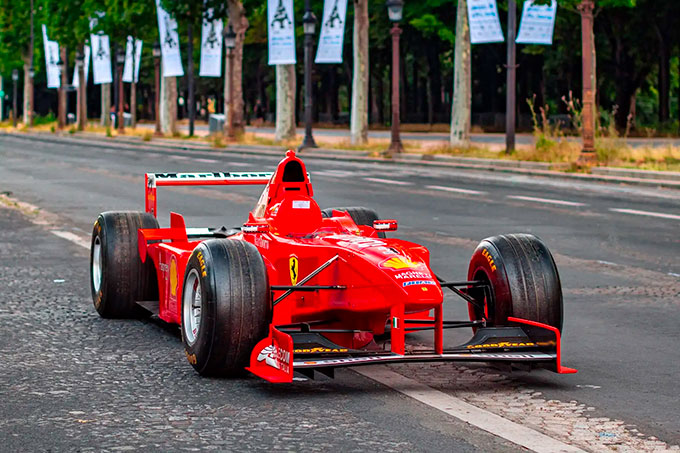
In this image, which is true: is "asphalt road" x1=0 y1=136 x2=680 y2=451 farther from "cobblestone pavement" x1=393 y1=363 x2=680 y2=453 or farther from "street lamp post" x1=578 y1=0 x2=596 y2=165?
"street lamp post" x1=578 y1=0 x2=596 y2=165

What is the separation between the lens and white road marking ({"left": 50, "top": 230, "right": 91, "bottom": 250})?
15.3 meters

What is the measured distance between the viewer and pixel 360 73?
45.8 metres

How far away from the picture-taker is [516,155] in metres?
35.7

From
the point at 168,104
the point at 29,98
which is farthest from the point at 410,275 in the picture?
the point at 29,98

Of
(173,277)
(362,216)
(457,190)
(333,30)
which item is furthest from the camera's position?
(333,30)

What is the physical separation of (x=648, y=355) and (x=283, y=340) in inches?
106

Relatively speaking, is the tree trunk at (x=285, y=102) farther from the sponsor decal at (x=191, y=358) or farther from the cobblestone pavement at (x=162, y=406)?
the sponsor decal at (x=191, y=358)

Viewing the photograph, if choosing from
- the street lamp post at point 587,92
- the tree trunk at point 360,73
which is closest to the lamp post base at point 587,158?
the street lamp post at point 587,92

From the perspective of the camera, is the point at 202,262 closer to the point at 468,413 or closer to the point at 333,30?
the point at 468,413

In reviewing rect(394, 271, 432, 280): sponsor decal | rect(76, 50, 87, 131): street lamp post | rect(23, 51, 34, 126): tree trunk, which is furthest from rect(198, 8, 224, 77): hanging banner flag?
rect(394, 271, 432, 280): sponsor decal

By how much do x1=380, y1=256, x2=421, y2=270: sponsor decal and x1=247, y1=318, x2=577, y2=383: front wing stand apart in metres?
0.48

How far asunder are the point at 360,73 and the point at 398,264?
127 feet

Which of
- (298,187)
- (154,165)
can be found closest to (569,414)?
(298,187)

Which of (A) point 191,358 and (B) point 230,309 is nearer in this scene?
(B) point 230,309
